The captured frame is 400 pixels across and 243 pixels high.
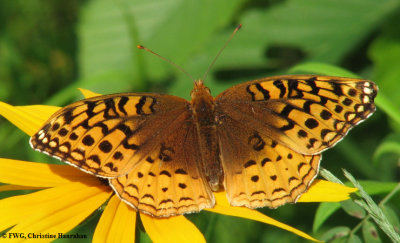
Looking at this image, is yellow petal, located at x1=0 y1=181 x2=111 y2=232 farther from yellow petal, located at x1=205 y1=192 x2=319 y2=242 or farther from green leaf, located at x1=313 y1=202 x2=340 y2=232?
green leaf, located at x1=313 y1=202 x2=340 y2=232

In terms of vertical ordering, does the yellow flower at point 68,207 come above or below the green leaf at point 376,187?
above

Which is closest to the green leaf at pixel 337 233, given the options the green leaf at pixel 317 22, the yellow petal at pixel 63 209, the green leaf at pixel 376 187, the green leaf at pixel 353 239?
the green leaf at pixel 353 239

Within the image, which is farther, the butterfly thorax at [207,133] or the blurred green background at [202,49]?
the blurred green background at [202,49]

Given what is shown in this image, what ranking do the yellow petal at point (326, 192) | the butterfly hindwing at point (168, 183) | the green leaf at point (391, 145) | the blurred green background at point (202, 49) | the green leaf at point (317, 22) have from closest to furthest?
the yellow petal at point (326, 192) < the butterfly hindwing at point (168, 183) < the green leaf at point (391, 145) < the blurred green background at point (202, 49) < the green leaf at point (317, 22)

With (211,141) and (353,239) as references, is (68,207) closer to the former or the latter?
(211,141)

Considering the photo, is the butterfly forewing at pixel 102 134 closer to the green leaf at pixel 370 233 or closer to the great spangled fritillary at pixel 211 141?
the great spangled fritillary at pixel 211 141

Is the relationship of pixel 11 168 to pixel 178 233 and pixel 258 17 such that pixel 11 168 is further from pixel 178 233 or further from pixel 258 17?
pixel 258 17

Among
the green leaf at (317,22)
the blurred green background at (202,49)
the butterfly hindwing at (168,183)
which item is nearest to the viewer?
the butterfly hindwing at (168,183)
